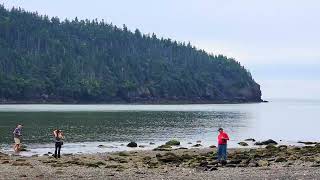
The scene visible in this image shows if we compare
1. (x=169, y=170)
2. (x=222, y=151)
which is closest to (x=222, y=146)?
(x=222, y=151)

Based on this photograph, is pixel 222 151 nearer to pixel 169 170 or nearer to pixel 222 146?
pixel 222 146

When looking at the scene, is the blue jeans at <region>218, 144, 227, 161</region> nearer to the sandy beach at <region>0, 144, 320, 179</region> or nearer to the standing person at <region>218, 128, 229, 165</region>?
the standing person at <region>218, 128, 229, 165</region>

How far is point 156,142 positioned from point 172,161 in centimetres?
2938

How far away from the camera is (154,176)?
2980 centimetres

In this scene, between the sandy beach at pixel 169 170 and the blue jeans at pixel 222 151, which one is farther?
the blue jeans at pixel 222 151

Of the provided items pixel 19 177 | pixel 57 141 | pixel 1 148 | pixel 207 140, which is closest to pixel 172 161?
pixel 57 141

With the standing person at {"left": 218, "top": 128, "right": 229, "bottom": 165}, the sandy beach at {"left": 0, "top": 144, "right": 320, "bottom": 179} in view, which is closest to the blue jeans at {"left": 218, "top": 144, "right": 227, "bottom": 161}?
the standing person at {"left": 218, "top": 128, "right": 229, "bottom": 165}

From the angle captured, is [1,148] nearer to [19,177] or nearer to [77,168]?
[77,168]

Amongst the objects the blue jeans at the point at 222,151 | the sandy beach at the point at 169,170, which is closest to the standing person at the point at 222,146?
the blue jeans at the point at 222,151

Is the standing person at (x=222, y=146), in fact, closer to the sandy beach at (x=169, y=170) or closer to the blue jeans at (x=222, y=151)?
the blue jeans at (x=222, y=151)

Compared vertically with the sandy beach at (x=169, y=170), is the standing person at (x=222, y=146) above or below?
above

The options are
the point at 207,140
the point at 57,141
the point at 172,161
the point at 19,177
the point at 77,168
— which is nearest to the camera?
the point at 19,177

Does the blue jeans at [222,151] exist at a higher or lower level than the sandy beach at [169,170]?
higher

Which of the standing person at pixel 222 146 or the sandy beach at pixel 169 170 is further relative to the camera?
the standing person at pixel 222 146
